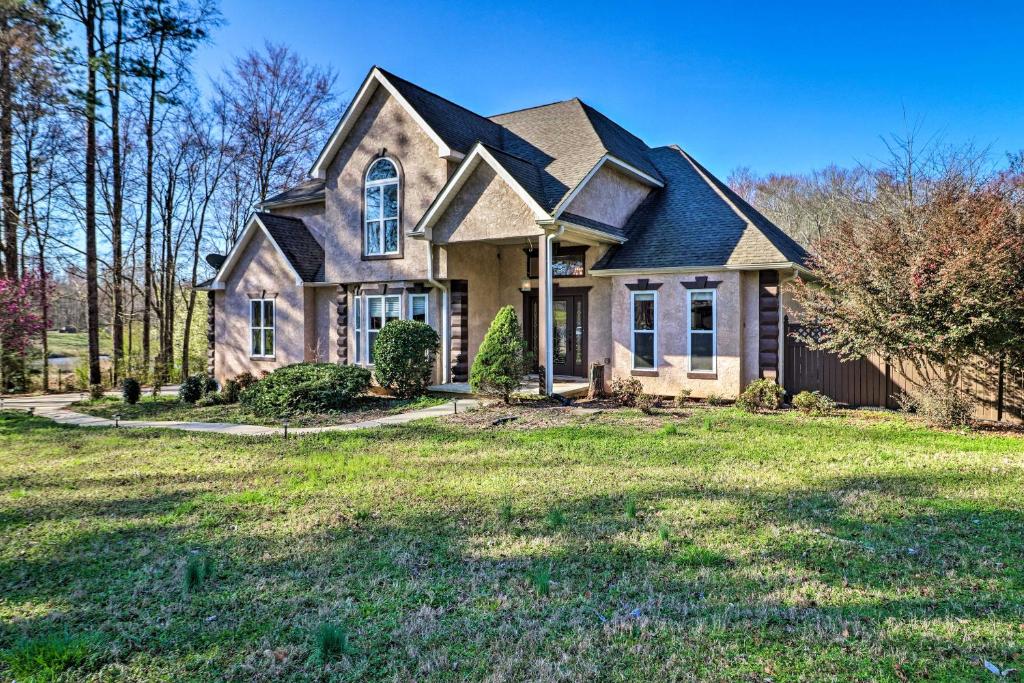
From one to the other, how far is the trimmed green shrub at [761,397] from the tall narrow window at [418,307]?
8565mm

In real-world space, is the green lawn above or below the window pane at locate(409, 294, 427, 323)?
below

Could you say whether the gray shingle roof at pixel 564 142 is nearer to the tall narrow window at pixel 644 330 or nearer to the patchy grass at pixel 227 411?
the tall narrow window at pixel 644 330

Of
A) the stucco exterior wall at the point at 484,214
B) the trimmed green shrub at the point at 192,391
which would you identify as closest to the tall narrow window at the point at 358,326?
the stucco exterior wall at the point at 484,214

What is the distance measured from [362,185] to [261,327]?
19.2 ft

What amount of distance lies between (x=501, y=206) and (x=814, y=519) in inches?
409

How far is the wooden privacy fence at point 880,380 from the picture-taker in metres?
11.1

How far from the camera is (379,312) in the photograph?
1792 centimetres

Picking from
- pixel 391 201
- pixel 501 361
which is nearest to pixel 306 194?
pixel 391 201

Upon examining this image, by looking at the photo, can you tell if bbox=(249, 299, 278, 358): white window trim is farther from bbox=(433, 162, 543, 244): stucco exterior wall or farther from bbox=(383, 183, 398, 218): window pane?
bbox=(433, 162, 543, 244): stucco exterior wall

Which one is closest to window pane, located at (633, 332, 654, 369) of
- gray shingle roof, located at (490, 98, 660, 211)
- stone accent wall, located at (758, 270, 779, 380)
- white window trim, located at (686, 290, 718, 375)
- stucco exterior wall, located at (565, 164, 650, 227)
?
white window trim, located at (686, 290, 718, 375)

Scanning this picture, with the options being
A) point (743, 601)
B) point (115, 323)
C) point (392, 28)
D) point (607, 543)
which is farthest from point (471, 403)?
point (115, 323)

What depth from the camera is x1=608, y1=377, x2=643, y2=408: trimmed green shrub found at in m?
13.9

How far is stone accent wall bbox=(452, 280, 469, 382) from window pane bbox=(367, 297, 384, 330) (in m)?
2.36

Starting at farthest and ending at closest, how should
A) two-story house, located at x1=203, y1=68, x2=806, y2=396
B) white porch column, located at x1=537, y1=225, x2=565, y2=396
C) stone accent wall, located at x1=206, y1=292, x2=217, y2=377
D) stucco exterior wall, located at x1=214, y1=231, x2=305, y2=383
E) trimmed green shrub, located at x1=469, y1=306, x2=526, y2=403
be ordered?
stone accent wall, located at x1=206, y1=292, x2=217, y2=377 → stucco exterior wall, located at x1=214, y1=231, x2=305, y2=383 → two-story house, located at x1=203, y1=68, x2=806, y2=396 → white porch column, located at x1=537, y1=225, x2=565, y2=396 → trimmed green shrub, located at x1=469, y1=306, x2=526, y2=403
